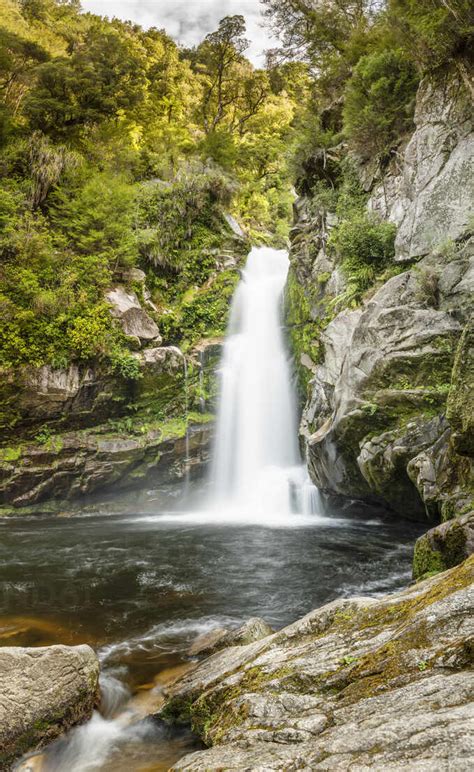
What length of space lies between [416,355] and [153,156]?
66.6 ft

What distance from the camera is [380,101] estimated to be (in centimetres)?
1326

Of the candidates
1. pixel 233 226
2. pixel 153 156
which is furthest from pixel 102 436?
pixel 153 156

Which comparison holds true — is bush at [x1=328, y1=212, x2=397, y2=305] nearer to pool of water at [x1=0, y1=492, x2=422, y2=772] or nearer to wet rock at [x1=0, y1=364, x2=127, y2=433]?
pool of water at [x1=0, y1=492, x2=422, y2=772]

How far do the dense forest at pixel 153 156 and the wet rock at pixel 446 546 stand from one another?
7890mm

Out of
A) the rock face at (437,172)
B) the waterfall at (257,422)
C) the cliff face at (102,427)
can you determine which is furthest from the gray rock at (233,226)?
the rock face at (437,172)

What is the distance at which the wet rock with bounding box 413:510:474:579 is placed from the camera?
526 centimetres

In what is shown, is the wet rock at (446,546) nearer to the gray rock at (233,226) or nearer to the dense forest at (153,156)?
the dense forest at (153,156)

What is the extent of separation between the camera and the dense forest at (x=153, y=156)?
1291 centimetres

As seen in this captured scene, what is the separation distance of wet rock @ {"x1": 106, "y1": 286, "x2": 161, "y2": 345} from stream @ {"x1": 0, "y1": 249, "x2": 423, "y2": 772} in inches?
138

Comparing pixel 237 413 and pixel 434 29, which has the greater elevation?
pixel 434 29

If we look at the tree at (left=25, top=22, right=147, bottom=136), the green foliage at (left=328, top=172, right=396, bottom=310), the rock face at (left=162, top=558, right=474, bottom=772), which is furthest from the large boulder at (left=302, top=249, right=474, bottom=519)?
the tree at (left=25, top=22, right=147, bottom=136)

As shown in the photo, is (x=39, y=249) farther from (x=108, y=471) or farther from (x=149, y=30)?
(x=149, y=30)

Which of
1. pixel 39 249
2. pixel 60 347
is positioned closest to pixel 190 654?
pixel 60 347

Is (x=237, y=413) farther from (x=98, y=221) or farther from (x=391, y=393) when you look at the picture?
(x=98, y=221)
